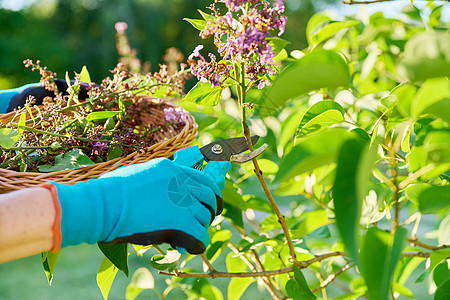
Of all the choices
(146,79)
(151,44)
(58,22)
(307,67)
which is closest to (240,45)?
(307,67)

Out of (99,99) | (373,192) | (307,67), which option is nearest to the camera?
(307,67)

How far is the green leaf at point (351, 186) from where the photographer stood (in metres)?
0.26

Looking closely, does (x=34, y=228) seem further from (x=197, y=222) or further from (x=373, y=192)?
(x=373, y=192)

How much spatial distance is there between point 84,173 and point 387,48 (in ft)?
2.02

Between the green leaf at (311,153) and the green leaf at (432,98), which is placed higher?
the green leaf at (432,98)

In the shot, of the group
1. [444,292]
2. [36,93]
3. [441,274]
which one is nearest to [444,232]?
[444,292]

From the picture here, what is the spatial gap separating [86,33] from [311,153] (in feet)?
35.6

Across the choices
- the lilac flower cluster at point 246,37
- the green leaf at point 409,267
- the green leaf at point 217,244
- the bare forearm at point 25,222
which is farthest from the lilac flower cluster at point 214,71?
the green leaf at point 409,267

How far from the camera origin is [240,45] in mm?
447

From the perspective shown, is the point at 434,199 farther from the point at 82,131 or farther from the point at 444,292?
the point at 82,131

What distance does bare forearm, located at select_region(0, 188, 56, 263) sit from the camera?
0.42 metres

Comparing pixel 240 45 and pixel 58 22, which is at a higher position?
pixel 240 45

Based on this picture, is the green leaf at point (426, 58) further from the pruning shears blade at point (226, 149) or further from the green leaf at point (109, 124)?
the green leaf at point (109, 124)

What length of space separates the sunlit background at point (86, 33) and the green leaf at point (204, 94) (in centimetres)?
789
